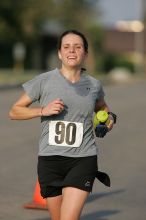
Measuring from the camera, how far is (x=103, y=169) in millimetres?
11086

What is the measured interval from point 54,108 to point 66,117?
243 millimetres

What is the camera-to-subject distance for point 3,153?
12.6 metres

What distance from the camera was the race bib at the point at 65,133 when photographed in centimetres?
524

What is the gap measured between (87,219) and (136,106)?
62.6 ft

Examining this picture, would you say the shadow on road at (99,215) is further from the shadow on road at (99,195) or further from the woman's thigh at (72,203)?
the woman's thigh at (72,203)

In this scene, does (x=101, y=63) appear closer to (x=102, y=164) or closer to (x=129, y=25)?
(x=129, y=25)

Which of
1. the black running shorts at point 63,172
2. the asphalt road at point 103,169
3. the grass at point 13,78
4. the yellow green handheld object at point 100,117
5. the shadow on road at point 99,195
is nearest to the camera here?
the black running shorts at point 63,172

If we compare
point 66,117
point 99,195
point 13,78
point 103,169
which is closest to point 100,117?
point 66,117

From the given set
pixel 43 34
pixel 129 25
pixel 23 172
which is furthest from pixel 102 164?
pixel 129 25

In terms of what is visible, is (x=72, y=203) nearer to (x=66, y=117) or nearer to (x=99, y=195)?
(x=66, y=117)

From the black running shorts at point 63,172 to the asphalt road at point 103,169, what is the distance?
7.79ft

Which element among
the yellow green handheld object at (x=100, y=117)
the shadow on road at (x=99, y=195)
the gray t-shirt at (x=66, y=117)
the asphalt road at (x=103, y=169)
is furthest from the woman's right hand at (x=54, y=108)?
the shadow on road at (x=99, y=195)

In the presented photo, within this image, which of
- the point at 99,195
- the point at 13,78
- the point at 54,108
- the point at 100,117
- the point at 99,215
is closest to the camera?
the point at 54,108

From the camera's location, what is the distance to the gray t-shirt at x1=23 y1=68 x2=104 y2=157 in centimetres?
525
